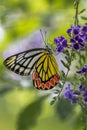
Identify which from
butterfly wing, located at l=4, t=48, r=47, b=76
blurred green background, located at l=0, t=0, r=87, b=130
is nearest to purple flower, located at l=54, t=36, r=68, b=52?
butterfly wing, located at l=4, t=48, r=47, b=76

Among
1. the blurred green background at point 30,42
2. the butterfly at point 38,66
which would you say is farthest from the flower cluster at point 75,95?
the blurred green background at point 30,42

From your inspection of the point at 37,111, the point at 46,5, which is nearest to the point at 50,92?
the point at 37,111

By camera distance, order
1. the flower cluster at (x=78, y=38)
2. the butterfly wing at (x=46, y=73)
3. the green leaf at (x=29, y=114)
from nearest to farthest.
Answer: the flower cluster at (x=78, y=38) < the butterfly wing at (x=46, y=73) < the green leaf at (x=29, y=114)

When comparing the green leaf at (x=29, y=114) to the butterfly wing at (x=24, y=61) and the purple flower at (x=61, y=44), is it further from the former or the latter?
the purple flower at (x=61, y=44)

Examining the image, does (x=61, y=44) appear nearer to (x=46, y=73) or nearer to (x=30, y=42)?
(x=46, y=73)

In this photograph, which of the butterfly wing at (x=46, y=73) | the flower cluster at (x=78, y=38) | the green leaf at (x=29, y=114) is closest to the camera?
the flower cluster at (x=78, y=38)

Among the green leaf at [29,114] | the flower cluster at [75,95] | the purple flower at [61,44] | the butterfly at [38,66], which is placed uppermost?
the purple flower at [61,44]
